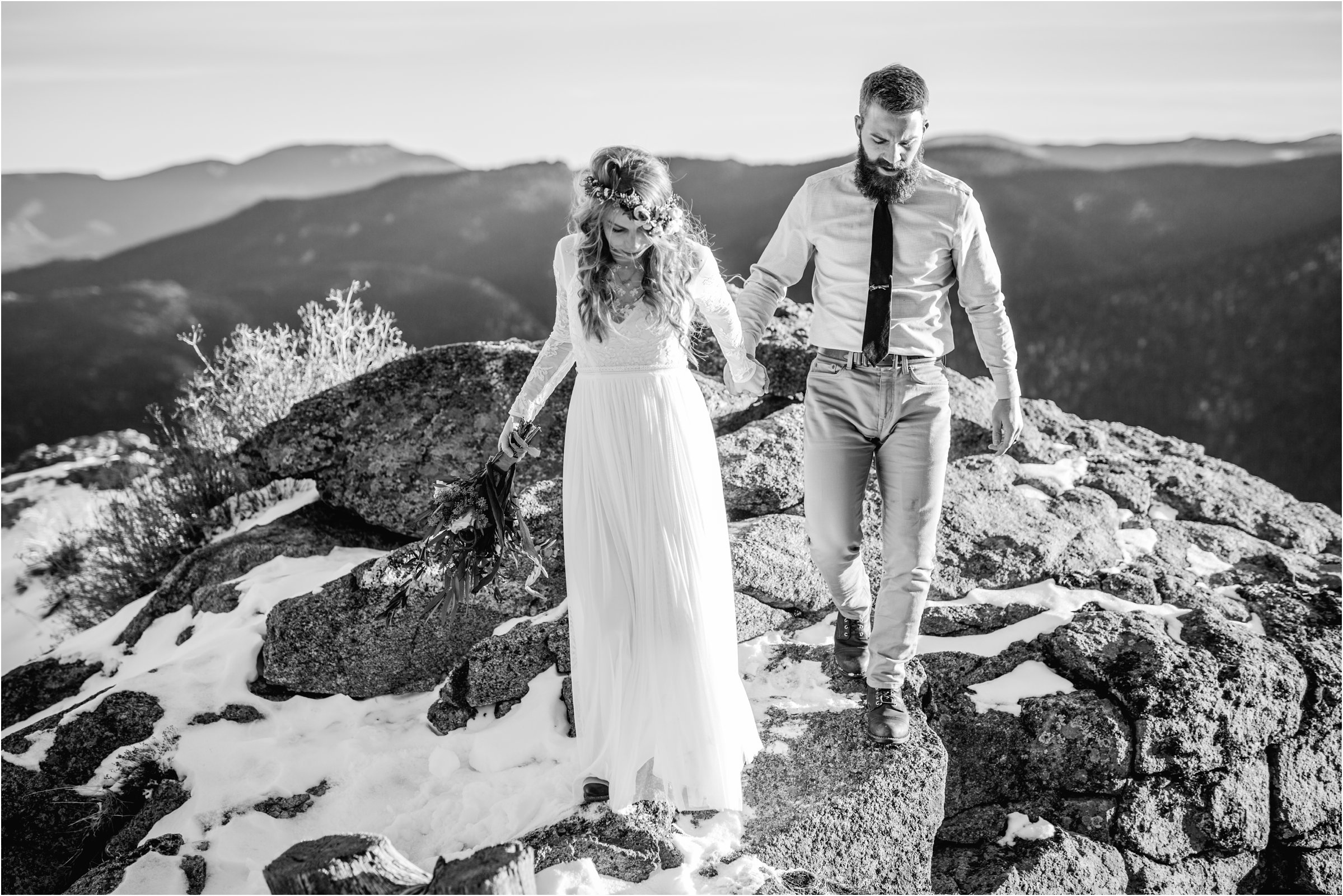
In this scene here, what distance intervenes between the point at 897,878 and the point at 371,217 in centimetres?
4823

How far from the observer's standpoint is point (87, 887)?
10.7ft

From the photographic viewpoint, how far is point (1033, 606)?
4.34m

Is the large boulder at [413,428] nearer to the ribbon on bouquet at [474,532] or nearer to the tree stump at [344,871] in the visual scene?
A: the ribbon on bouquet at [474,532]

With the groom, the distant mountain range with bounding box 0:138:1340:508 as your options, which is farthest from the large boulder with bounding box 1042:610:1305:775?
the distant mountain range with bounding box 0:138:1340:508

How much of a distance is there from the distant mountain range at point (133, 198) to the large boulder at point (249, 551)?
1558 inches

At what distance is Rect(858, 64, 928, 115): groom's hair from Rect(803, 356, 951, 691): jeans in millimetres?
804

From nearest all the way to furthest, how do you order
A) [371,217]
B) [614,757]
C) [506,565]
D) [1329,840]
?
[614,757] < [1329,840] < [506,565] < [371,217]

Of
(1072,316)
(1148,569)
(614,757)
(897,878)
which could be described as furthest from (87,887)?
(1072,316)

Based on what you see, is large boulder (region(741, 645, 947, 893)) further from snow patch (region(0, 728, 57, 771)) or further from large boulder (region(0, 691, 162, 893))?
snow patch (region(0, 728, 57, 771))

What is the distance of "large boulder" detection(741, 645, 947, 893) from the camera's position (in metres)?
3.10

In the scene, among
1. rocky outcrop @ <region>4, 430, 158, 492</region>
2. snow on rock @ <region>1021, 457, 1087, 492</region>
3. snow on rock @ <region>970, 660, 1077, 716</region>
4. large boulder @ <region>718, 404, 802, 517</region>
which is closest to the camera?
snow on rock @ <region>970, 660, 1077, 716</region>

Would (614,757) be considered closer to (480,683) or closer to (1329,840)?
(480,683)

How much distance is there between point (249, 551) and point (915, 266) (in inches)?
166

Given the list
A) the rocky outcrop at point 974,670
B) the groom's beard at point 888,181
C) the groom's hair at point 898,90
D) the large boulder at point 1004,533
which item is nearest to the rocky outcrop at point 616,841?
the rocky outcrop at point 974,670
